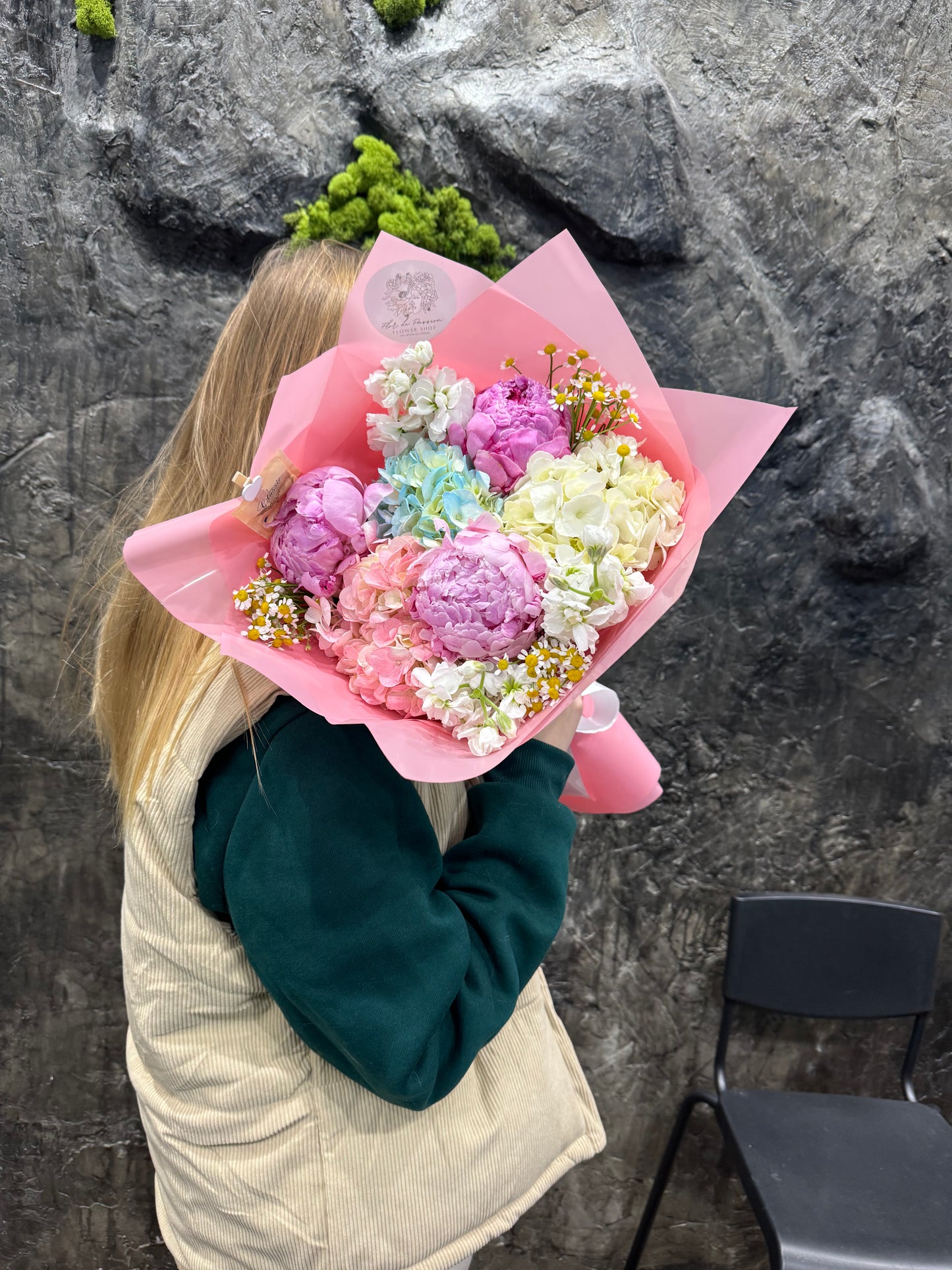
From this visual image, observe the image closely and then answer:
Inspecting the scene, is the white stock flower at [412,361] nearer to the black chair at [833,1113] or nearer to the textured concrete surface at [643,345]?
the textured concrete surface at [643,345]

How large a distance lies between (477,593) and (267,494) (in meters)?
0.23

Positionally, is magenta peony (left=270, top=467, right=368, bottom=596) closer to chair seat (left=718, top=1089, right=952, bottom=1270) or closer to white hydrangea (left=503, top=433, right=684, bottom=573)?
white hydrangea (left=503, top=433, right=684, bottom=573)

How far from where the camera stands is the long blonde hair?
0.84m

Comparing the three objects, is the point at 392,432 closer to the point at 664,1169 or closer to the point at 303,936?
the point at 303,936

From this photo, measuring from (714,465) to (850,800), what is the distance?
1.11 meters

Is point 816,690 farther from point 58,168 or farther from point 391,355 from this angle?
point 58,168

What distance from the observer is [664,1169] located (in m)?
1.61

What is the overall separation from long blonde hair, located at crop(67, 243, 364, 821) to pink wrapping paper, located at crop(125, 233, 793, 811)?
0.09 meters

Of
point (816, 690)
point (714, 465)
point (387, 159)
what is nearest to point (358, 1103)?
point (714, 465)

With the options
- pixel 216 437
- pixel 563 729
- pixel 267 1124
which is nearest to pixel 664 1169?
pixel 267 1124

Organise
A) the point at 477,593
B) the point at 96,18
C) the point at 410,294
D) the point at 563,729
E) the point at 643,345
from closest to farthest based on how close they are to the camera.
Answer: the point at 477,593, the point at 410,294, the point at 563,729, the point at 96,18, the point at 643,345

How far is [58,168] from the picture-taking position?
1.36 metres

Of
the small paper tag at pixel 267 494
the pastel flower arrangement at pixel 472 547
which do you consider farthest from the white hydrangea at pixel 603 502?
the small paper tag at pixel 267 494

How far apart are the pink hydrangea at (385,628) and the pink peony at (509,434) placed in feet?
0.34
